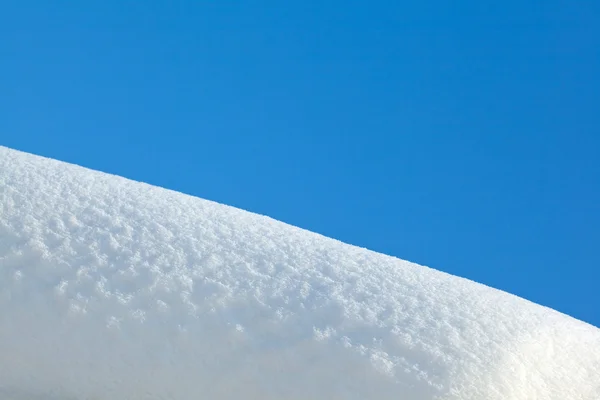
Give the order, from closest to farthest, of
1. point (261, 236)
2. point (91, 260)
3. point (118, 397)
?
point (118, 397) < point (91, 260) < point (261, 236)

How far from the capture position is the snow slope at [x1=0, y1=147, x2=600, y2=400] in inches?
31.7

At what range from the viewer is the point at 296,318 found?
0.86 meters

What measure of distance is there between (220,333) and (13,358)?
228 mm

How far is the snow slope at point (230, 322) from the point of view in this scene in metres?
0.81

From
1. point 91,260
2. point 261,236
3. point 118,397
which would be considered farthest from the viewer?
point 261,236

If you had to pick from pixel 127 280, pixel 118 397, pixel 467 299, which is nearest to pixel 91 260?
pixel 127 280

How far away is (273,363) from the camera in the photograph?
81 centimetres

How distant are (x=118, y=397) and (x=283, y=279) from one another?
243 millimetres

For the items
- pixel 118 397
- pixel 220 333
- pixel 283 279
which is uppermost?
pixel 283 279

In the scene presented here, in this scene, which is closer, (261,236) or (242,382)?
(242,382)

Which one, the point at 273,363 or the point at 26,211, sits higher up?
the point at 26,211

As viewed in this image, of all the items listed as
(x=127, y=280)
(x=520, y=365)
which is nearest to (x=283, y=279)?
(x=127, y=280)

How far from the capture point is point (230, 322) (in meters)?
0.85

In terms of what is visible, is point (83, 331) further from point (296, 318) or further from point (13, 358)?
point (296, 318)
